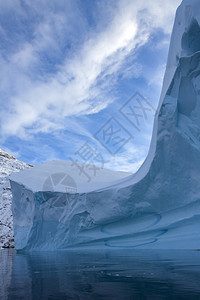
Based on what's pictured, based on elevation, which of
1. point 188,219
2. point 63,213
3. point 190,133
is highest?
point 190,133

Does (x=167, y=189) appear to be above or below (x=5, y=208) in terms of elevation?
below

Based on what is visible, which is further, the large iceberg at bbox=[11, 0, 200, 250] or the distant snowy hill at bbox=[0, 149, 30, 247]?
the distant snowy hill at bbox=[0, 149, 30, 247]

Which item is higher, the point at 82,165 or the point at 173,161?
the point at 82,165

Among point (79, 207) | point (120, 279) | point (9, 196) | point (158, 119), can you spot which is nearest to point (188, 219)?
point (158, 119)

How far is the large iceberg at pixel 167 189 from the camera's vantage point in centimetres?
656

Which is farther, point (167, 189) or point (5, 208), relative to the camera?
point (5, 208)

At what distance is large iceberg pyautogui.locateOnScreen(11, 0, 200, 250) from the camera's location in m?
6.56

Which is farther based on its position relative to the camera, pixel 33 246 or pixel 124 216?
pixel 33 246

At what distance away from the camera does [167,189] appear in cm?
708

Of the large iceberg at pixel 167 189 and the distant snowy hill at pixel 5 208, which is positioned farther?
the distant snowy hill at pixel 5 208

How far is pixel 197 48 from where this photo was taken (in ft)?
21.5

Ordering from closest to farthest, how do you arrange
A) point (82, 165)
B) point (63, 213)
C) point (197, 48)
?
point (197, 48)
point (63, 213)
point (82, 165)

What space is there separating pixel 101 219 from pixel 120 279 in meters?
5.42

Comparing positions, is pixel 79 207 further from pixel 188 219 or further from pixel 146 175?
pixel 188 219
